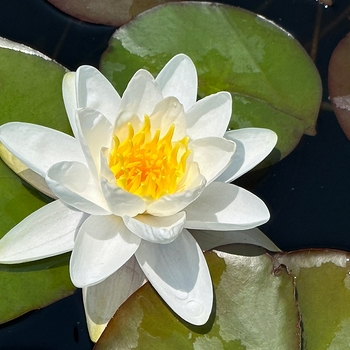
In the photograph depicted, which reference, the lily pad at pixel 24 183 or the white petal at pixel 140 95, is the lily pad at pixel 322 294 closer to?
the white petal at pixel 140 95

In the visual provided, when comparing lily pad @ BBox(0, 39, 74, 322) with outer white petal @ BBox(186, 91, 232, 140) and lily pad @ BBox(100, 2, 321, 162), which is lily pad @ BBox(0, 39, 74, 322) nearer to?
lily pad @ BBox(100, 2, 321, 162)

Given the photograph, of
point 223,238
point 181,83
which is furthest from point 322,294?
point 181,83

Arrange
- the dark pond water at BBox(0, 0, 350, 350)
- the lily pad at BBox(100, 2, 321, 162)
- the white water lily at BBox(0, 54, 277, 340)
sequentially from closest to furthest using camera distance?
1. the white water lily at BBox(0, 54, 277, 340)
2. the dark pond water at BBox(0, 0, 350, 350)
3. the lily pad at BBox(100, 2, 321, 162)

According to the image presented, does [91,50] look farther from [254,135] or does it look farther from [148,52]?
[254,135]

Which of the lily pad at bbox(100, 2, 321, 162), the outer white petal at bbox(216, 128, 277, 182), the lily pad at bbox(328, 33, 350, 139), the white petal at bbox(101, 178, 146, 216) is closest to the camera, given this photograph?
the white petal at bbox(101, 178, 146, 216)

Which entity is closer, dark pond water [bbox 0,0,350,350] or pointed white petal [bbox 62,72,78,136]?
pointed white petal [bbox 62,72,78,136]

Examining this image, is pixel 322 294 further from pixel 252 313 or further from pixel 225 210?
pixel 225 210

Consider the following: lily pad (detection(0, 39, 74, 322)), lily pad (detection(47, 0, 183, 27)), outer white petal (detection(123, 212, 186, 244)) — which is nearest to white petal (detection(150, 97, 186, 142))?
outer white petal (detection(123, 212, 186, 244))
